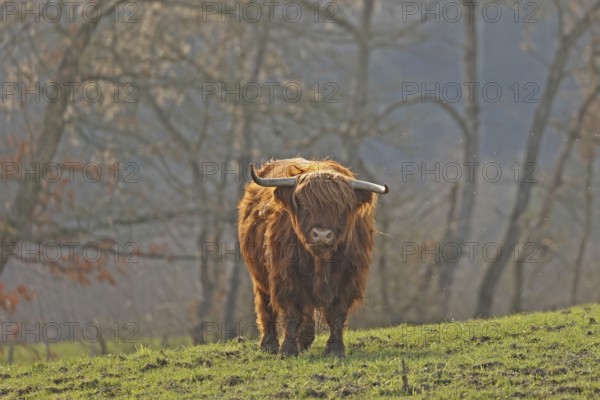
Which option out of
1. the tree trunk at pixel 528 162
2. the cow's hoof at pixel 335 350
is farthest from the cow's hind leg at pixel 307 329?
the tree trunk at pixel 528 162

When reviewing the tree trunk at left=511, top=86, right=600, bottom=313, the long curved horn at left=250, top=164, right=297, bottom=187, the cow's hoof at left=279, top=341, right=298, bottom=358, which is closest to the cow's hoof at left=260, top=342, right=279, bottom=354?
the cow's hoof at left=279, top=341, right=298, bottom=358

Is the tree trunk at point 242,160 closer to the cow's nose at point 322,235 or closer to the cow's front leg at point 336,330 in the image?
the cow's front leg at point 336,330

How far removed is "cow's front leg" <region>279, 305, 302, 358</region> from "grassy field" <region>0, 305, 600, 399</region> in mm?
185

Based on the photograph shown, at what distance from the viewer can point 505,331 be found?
10336 millimetres

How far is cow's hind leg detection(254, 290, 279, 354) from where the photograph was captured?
1058 centimetres

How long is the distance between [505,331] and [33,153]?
10883 mm

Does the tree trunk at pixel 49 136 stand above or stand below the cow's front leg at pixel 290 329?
above

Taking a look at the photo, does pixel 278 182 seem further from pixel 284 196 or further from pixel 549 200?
pixel 549 200

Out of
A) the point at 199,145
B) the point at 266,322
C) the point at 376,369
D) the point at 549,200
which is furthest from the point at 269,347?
the point at 549,200

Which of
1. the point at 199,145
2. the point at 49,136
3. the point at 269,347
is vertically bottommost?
the point at 269,347

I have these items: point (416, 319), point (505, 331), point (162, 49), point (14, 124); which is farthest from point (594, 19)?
point (505, 331)

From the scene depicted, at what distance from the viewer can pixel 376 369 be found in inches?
338

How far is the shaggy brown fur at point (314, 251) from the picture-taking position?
31.4ft

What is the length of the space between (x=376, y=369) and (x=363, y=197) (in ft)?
6.44
